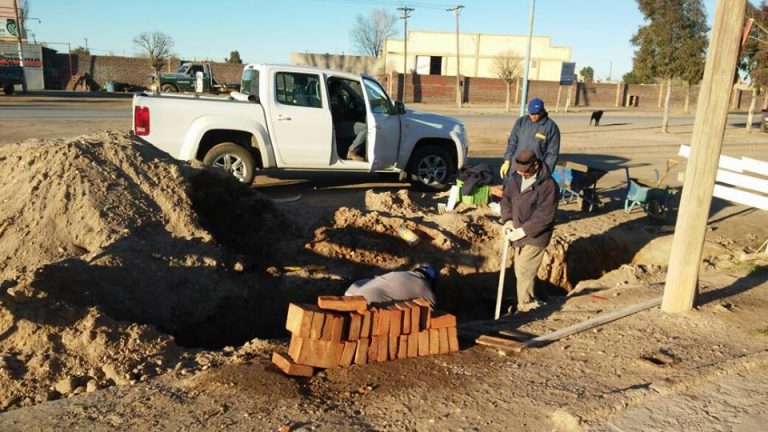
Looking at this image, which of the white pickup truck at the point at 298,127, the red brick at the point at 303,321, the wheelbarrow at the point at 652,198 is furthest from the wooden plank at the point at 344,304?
the wheelbarrow at the point at 652,198

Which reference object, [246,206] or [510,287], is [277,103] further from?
[510,287]

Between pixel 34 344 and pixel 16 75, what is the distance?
3730 cm

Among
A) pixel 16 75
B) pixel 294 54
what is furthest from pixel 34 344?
pixel 294 54

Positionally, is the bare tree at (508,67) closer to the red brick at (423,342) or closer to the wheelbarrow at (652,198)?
the wheelbarrow at (652,198)

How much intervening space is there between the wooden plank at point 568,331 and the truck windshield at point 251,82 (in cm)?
672

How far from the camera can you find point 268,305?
673cm

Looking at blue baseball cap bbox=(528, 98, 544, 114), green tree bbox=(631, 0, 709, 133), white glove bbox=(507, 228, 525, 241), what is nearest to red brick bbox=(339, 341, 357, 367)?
white glove bbox=(507, 228, 525, 241)

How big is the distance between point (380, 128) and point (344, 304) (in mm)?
6551

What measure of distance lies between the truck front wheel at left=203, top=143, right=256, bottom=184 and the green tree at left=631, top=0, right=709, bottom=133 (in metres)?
20.2

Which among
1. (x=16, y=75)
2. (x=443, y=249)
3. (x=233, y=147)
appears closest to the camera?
(x=443, y=249)

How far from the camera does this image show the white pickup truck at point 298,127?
9.67m

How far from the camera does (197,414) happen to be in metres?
3.72

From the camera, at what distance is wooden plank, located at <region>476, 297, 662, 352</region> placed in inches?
191

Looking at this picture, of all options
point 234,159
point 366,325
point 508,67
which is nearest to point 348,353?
point 366,325
